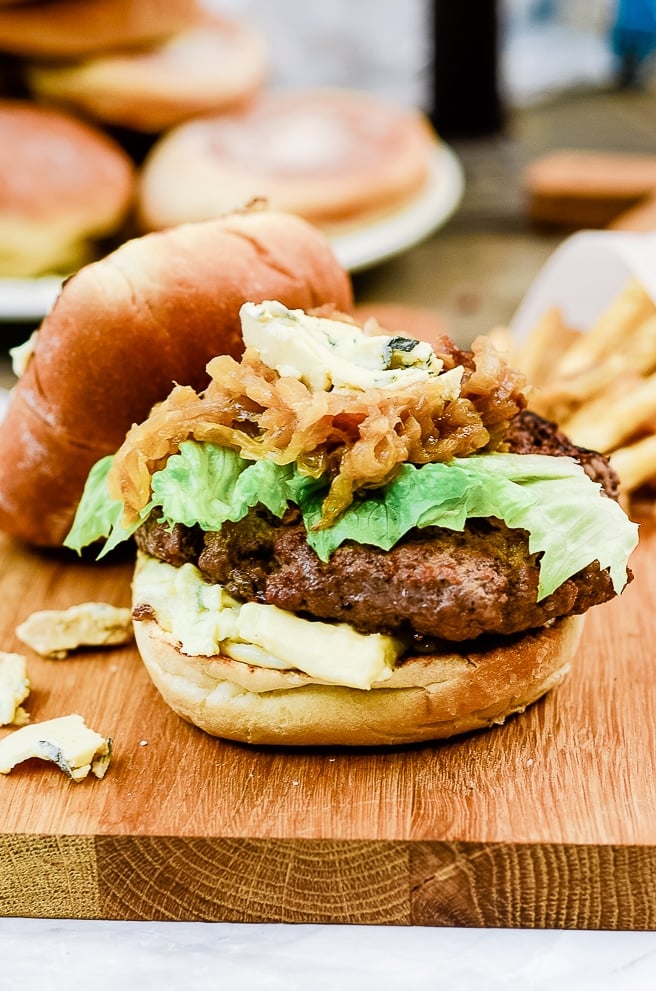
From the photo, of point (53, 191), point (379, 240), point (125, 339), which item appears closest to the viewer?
point (125, 339)

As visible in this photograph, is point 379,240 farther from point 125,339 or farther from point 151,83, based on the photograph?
point 125,339

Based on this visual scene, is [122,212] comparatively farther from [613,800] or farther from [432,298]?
[613,800]

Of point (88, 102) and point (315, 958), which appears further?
point (88, 102)

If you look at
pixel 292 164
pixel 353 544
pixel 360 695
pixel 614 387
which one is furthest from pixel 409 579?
pixel 292 164

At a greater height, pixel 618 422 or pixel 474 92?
pixel 618 422

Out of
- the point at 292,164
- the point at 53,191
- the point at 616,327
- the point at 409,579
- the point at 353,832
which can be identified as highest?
the point at 409,579

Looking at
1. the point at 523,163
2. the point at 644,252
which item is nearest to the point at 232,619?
the point at 644,252

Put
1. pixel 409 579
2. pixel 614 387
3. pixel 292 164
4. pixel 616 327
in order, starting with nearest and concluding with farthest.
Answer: pixel 409 579
pixel 614 387
pixel 616 327
pixel 292 164
